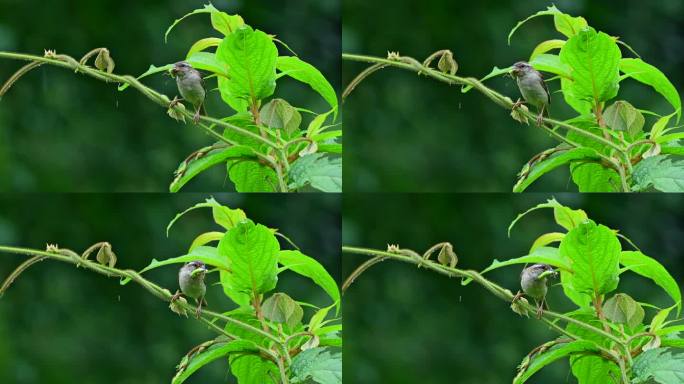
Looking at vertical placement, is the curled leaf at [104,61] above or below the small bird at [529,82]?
above

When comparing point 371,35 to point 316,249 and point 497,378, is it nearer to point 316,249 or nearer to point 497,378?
point 316,249

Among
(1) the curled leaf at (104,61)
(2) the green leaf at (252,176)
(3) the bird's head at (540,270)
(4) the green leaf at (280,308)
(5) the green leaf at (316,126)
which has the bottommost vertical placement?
(4) the green leaf at (280,308)

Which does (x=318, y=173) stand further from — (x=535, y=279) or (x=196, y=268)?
(x=535, y=279)

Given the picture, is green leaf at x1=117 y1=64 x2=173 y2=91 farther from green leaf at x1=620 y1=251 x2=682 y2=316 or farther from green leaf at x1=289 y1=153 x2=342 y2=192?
green leaf at x1=620 y1=251 x2=682 y2=316

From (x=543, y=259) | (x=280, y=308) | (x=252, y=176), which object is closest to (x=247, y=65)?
(x=252, y=176)

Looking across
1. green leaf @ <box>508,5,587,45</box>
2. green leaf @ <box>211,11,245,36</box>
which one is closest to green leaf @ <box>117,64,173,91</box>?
green leaf @ <box>211,11,245,36</box>

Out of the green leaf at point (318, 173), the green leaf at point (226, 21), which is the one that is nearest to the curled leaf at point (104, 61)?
the green leaf at point (226, 21)

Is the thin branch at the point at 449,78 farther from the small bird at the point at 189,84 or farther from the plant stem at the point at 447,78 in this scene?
the small bird at the point at 189,84
